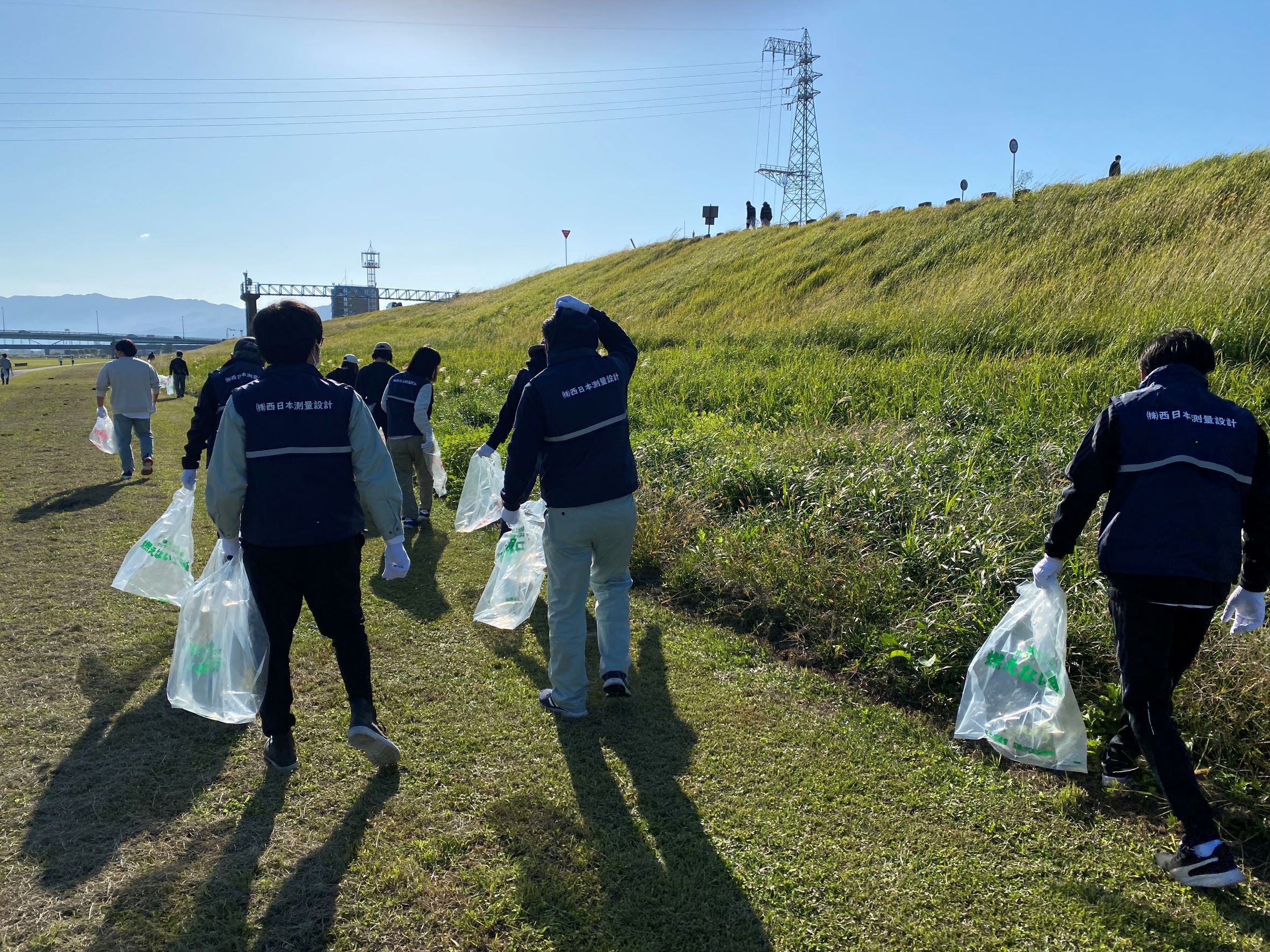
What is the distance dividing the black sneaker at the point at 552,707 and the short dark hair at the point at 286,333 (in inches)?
79.1

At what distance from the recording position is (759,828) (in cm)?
293

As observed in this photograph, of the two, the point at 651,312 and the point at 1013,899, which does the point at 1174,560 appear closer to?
the point at 1013,899

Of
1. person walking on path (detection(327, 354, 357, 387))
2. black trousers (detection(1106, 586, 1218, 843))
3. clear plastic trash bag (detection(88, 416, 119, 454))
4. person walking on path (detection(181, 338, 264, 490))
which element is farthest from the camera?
clear plastic trash bag (detection(88, 416, 119, 454))

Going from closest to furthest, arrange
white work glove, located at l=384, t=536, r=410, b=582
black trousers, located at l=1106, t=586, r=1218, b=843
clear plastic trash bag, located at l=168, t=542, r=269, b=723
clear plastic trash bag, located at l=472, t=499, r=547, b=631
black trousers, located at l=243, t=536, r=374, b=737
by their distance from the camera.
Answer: black trousers, located at l=1106, t=586, r=1218, b=843, black trousers, located at l=243, t=536, r=374, b=737, clear plastic trash bag, located at l=168, t=542, r=269, b=723, white work glove, located at l=384, t=536, r=410, b=582, clear plastic trash bag, located at l=472, t=499, r=547, b=631

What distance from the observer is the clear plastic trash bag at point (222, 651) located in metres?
3.23

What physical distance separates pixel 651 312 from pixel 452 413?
7.69 m

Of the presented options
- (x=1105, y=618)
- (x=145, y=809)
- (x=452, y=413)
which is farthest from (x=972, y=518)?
(x=452, y=413)

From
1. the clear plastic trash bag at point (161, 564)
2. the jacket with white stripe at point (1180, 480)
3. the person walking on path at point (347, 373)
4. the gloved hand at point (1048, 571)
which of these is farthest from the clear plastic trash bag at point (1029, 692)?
the person walking on path at point (347, 373)

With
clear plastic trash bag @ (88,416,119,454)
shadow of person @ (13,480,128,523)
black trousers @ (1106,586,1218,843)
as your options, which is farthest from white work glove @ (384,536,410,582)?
clear plastic trash bag @ (88,416,119,454)

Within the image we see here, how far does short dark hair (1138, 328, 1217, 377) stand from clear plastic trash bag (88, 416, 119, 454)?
10376 mm

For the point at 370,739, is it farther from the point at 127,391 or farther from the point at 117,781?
the point at 127,391

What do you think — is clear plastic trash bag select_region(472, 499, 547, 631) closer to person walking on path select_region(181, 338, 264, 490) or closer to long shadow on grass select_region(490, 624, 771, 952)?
Result: long shadow on grass select_region(490, 624, 771, 952)

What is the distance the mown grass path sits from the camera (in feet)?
8.02

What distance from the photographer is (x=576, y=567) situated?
12.2ft
